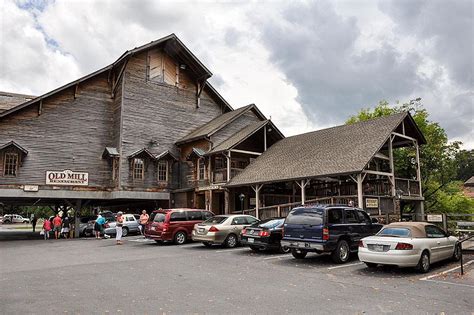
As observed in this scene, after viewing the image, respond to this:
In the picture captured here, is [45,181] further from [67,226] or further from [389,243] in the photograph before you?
[389,243]

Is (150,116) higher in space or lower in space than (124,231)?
higher

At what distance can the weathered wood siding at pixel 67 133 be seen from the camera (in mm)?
26266

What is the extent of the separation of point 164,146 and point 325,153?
45.0 ft

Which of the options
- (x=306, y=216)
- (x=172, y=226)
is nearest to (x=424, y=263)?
(x=306, y=216)

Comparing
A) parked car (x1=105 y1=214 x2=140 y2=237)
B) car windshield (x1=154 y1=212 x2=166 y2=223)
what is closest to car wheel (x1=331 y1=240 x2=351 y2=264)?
car windshield (x1=154 y1=212 x2=166 y2=223)

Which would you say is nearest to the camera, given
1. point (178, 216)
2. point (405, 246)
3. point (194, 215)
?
point (405, 246)

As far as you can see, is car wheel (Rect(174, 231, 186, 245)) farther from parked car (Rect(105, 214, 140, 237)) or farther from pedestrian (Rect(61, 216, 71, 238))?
pedestrian (Rect(61, 216, 71, 238))

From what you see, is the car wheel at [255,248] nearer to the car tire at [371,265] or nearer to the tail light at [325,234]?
the tail light at [325,234]

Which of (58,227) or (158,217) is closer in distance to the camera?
(158,217)

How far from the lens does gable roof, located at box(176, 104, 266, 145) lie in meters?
29.4

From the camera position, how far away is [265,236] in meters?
15.0

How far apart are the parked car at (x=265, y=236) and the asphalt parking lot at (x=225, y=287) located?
107 cm

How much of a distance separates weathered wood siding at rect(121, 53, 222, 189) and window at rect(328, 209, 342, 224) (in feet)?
63.2

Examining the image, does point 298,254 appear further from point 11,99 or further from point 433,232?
point 11,99
